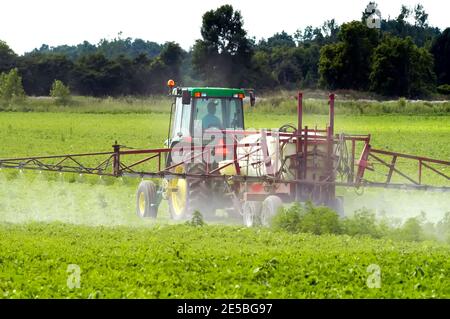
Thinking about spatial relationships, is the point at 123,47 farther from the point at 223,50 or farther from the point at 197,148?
the point at 197,148

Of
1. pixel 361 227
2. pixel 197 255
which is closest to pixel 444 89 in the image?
pixel 361 227

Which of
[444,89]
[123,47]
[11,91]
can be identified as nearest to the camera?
[11,91]

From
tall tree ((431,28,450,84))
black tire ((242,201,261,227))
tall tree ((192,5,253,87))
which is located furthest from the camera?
tall tree ((431,28,450,84))

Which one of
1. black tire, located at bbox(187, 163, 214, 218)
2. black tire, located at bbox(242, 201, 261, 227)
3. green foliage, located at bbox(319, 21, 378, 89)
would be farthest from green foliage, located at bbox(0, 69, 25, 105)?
black tire, located at bbox(242, 201, 261, 227)

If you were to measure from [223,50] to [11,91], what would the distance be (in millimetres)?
17658

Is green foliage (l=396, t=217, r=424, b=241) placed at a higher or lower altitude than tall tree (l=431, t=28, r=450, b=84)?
lower

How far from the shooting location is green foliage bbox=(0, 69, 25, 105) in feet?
233

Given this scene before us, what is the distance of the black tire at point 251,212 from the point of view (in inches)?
639

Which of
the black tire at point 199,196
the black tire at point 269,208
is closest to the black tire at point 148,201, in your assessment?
the black tire at point 199,196

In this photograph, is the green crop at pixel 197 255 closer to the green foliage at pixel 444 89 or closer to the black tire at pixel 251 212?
the black tire at pixel 251 212

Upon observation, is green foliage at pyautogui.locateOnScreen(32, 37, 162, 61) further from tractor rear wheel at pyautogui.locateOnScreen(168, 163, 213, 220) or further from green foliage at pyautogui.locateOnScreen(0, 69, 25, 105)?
tractor rear wheel at pyautogui.locateOnScreen(168, 163, 213, 220)

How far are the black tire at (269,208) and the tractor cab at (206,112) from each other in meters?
3.35

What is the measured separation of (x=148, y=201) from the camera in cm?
1852
